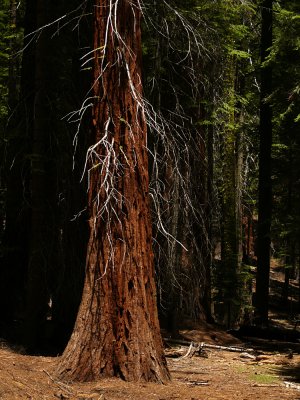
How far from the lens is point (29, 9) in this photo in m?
11.1

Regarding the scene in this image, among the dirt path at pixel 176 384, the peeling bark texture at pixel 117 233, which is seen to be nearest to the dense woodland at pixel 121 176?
the peeling bark texture at pixel 117 233

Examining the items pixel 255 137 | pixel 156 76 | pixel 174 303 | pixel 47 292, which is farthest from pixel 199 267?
pixel 255 137

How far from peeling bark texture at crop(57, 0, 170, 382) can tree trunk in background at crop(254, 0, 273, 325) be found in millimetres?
9280

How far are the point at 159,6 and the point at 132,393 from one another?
6.25 m

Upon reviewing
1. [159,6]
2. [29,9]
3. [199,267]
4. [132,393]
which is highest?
[29,9]

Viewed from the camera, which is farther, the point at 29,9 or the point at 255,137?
the point at 255,137

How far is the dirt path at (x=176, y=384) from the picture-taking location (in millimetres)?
5898

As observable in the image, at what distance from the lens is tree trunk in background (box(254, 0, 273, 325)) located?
16016 millimetres

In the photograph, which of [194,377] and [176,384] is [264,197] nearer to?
[194,377]

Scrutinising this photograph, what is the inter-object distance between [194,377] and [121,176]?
10.3 feet

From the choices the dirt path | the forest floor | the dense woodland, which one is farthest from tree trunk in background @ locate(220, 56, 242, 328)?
the dirt path

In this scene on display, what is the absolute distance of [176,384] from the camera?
704 centimetres

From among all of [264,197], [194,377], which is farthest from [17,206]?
[264,197]

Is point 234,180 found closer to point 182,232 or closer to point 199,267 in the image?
point 199,267
